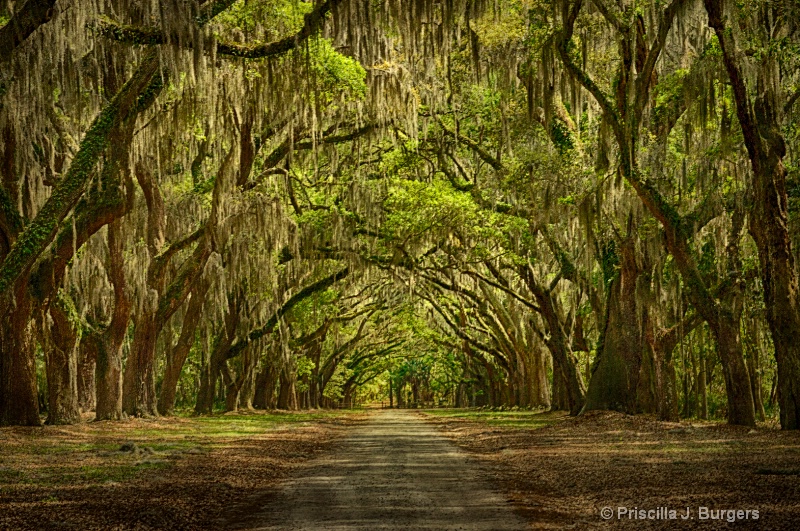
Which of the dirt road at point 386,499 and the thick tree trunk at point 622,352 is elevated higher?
the thick tree trunk at point 622,352

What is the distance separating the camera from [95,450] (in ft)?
42.6

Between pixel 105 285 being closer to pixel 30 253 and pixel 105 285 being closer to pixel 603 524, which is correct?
pixel 30 253

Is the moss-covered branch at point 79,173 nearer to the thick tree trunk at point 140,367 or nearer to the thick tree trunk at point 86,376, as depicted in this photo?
the thick tree trunk at point 140,367

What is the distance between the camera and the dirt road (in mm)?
6609

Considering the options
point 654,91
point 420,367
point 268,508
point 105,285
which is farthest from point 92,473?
point 420,367

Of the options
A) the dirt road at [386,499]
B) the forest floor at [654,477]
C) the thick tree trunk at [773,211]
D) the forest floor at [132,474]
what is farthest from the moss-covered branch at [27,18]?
Answer: the thick tree trunk at [773,211]

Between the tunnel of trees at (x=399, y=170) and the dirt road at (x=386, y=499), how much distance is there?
18.5 feet

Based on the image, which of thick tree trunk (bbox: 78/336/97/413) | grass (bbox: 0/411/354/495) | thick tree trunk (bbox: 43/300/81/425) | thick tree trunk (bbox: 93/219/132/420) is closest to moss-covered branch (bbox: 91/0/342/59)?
grass (bbox: 0/411/354/495)

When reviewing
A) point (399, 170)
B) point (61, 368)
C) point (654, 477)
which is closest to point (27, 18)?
point (654, 477)

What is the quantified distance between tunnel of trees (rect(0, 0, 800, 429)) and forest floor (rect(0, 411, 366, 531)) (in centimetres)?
234

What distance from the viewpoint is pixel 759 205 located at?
1396 cm

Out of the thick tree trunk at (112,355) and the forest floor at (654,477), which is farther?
the thick tree trunk at (112,355)

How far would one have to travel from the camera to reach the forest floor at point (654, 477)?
259 inches

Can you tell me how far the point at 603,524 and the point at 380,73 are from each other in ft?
47.1
